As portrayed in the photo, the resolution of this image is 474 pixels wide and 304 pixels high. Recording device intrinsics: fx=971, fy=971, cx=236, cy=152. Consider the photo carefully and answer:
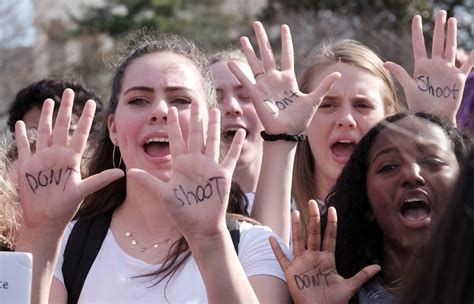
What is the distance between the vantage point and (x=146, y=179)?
2.71 m

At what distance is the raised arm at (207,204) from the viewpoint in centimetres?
257

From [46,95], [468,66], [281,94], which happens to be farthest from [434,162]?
[46,95]

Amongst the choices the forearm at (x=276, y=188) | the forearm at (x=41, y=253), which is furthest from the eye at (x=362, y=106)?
the forearm at (x=41, y=253)

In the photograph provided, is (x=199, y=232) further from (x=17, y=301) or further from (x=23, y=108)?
(x=23, y=108)

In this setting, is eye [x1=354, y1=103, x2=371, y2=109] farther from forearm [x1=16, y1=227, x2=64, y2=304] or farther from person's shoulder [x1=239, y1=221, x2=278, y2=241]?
forearm [x1=16, y1=227, x2=64, y2=304]

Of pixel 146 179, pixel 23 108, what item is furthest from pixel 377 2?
pixel 146 179

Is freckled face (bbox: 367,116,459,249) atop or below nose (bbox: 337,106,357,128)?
below

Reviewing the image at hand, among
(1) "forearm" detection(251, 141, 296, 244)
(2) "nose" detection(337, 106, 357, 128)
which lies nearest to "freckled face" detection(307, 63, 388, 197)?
(2) "nose" detection(337, 106, 357, 128)

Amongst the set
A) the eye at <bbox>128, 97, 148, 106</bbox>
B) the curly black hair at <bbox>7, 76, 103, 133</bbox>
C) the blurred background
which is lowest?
the eye at <bbox>128, 97, 148, 106</bbox>

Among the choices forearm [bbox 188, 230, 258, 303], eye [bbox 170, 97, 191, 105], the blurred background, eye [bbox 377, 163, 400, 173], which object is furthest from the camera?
the blurred background

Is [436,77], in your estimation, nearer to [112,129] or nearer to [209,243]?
[112,129]

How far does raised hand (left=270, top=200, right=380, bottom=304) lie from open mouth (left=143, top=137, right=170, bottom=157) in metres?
0.60

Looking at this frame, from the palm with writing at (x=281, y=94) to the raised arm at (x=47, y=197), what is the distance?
83 centimetres

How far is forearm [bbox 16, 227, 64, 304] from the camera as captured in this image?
2.65 m
